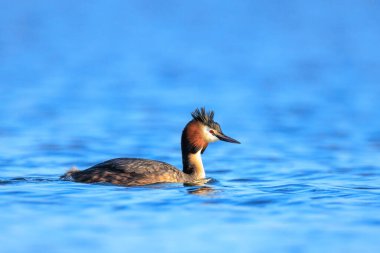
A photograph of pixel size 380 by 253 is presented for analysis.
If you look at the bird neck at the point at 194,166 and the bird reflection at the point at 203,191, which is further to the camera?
the bird neck at the point at 194,166

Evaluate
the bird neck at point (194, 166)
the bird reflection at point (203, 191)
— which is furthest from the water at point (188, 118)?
the bird neck at point (194, 166)

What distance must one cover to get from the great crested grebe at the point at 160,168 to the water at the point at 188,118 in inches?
10.8

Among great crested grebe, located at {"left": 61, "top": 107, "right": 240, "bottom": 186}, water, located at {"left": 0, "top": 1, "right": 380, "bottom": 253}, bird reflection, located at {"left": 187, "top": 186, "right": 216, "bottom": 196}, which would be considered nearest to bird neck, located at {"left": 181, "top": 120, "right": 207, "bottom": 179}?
great crested grebe, located at {"left": 61, "top": 107, "right": 240, "bottom": 186}

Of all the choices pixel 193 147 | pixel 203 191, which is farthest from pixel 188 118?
pixel 203 191

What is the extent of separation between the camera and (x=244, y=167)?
17328 millimetres

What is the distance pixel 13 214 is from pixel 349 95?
1689 centimetres

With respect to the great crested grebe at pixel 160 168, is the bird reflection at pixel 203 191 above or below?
below

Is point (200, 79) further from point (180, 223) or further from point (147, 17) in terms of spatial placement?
point (180, 223)

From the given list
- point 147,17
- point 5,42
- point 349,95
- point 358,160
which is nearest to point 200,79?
point 349,95

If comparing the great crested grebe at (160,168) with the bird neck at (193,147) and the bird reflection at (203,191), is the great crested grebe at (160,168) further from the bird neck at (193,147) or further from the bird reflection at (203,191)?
the bird reflection at (203,191)

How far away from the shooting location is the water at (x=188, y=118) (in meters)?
11.4

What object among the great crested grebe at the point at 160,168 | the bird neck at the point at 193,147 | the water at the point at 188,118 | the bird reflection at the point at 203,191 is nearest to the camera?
the water at the point at 188,118

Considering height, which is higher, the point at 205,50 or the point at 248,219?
the point at 205,50

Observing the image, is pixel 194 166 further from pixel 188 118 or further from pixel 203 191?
pixel 188 118
